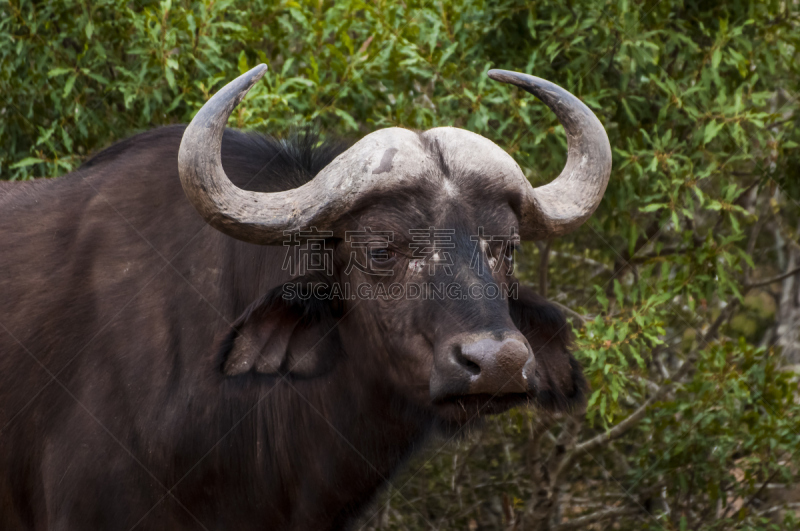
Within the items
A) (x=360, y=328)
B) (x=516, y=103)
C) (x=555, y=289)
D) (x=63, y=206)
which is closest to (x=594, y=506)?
(x=555, y=289)

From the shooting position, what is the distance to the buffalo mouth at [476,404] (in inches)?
115

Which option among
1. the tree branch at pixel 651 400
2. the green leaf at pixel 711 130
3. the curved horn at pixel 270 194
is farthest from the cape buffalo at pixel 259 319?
the tree branch at pixel 651 400

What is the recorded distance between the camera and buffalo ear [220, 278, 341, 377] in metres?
3.31

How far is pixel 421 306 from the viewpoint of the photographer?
3.09 metres

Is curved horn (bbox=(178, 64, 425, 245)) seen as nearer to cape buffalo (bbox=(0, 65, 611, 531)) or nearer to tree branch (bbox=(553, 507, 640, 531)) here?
Answer: cape buffalo (bbox=(0, 65, 611, 531))

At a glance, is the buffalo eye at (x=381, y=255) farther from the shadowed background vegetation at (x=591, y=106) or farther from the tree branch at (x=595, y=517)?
the tree branch at (x=595, y=517)

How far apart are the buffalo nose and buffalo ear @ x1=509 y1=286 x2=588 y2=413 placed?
0.82 meters

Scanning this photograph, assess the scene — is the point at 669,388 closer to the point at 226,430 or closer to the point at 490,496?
the point at 490,496

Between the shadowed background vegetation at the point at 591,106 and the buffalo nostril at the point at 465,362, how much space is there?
1954 millimetres

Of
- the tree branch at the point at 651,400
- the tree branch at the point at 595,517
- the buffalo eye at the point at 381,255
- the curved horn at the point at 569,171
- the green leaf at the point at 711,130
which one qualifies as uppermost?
the curved horn at the point at 569,171

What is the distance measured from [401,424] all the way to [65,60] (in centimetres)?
342

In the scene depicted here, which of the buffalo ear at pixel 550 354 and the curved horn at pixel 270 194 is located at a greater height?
the curved horn at pixel 270 194

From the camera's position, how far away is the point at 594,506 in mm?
6172

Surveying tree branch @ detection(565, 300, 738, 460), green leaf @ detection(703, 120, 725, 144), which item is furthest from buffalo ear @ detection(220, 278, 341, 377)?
tree branch @ detection(565, 300, 738, 460)
